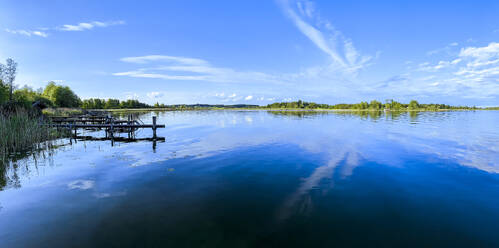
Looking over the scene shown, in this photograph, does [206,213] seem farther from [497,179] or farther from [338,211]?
[497,179]

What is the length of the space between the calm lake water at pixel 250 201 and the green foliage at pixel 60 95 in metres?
117

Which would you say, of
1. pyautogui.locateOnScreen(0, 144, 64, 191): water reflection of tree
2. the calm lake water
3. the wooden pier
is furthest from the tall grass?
the wooden pier

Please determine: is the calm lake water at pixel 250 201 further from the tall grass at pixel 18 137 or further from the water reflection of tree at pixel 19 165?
the tall grass at pixel 18 137

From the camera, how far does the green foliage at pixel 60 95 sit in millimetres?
102812

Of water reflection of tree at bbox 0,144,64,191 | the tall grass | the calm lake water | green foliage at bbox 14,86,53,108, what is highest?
green foliage at bbox 14,86,53,108

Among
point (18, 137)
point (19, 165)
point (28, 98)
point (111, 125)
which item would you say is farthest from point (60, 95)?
point (19, 165)

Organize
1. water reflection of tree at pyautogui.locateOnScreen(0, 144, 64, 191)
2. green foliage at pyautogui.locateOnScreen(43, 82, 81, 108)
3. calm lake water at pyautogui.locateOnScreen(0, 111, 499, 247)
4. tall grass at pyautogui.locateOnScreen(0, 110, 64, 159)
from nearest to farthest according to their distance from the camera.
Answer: calm lake water at pyautogui.locateOnScreen(0, 111, 499, 247)
water reflection of tree at pyautogui.locateOnScreen(0, 144, 64, 191)
tall grass at pyautogui.locateOnScreen(0, 110, 64, 159)
green foliage at pyautogui.locateOnScreen(43, 82, 81, 108)

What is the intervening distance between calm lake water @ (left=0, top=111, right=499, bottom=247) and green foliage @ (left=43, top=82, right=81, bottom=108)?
117m

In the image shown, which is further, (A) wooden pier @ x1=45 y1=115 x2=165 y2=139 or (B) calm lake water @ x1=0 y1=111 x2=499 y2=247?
(A) wooden pier @ x1=45 y1=115 x2=165 y2=139

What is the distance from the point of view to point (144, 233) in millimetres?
7043

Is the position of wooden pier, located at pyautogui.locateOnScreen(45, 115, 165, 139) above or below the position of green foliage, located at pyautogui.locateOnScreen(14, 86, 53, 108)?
below

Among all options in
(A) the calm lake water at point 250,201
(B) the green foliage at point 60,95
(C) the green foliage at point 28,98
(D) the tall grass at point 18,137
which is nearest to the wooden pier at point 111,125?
(D) the tall grass at point 18,137

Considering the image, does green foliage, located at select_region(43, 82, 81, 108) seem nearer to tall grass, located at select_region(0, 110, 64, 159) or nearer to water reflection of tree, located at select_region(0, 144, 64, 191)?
tall grass, located at select_region(0, 110, 64, 159)

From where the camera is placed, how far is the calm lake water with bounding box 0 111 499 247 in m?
6.94
